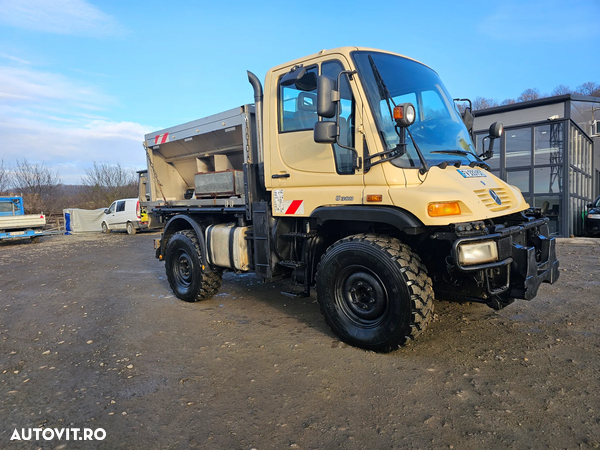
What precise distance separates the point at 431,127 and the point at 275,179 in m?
1.75

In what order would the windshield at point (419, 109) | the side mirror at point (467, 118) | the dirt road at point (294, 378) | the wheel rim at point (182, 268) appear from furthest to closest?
the wheel rim at point (182, 268) → the side mirror at point (467, 118) → the windshield at point (419, 109) → the dirt road at point (294, 378)

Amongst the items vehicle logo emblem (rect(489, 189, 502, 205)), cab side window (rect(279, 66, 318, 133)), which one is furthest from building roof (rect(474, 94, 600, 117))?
cab side window (rect(279, 66, 318, 133))

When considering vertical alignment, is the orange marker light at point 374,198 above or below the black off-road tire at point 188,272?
above

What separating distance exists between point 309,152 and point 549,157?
1164cm

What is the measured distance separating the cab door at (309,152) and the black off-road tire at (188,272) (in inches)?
66.8

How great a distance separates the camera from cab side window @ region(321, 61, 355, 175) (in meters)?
3.79

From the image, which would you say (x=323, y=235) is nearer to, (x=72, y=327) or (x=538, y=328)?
(x=538, y=328)

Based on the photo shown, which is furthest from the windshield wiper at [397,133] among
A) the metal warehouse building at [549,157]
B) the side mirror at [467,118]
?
the metal warehouse building at [549,157]

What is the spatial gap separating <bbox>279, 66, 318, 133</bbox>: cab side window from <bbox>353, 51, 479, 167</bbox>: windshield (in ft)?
1.91

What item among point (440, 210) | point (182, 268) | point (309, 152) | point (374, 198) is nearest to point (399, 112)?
point (374, 198)

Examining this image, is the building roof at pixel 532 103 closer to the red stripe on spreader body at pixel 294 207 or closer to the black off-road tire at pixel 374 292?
the red stripe on spreader body at pixel 294 207

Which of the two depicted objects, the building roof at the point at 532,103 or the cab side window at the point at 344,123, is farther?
the building roof at the point at 532,103

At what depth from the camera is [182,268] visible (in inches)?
240

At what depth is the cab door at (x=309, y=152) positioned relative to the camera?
380cm
